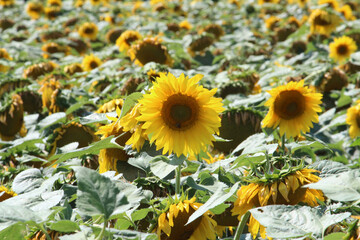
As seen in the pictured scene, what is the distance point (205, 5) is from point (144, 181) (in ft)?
18.8

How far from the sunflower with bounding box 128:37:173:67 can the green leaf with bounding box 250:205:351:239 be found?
1.74 meters

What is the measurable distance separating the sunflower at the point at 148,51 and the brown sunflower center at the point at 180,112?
1.44 metres

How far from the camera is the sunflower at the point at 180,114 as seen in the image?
1.13 metres

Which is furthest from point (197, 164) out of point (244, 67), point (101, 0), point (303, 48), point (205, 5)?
point (101, 0)

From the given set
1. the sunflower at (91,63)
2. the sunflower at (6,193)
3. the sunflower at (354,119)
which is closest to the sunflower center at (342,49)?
the sunflower at (354,119)

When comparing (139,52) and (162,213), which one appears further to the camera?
(139,52)

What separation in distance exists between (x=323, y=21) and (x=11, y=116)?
2578mm

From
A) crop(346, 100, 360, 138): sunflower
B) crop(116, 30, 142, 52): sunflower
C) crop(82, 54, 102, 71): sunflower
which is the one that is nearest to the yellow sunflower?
crop(346, 100, 360, 138): sunflower

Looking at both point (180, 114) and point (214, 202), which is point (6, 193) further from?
point (214, 202)

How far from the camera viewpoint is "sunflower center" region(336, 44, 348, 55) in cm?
341

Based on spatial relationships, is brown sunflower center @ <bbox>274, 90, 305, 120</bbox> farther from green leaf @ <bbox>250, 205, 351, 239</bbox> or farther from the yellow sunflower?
green leaf @ <bbox>250, 205, 351, 239</bbox>

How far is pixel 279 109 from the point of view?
162cm

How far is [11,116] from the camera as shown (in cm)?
219

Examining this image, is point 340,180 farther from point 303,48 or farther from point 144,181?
point 303,48
